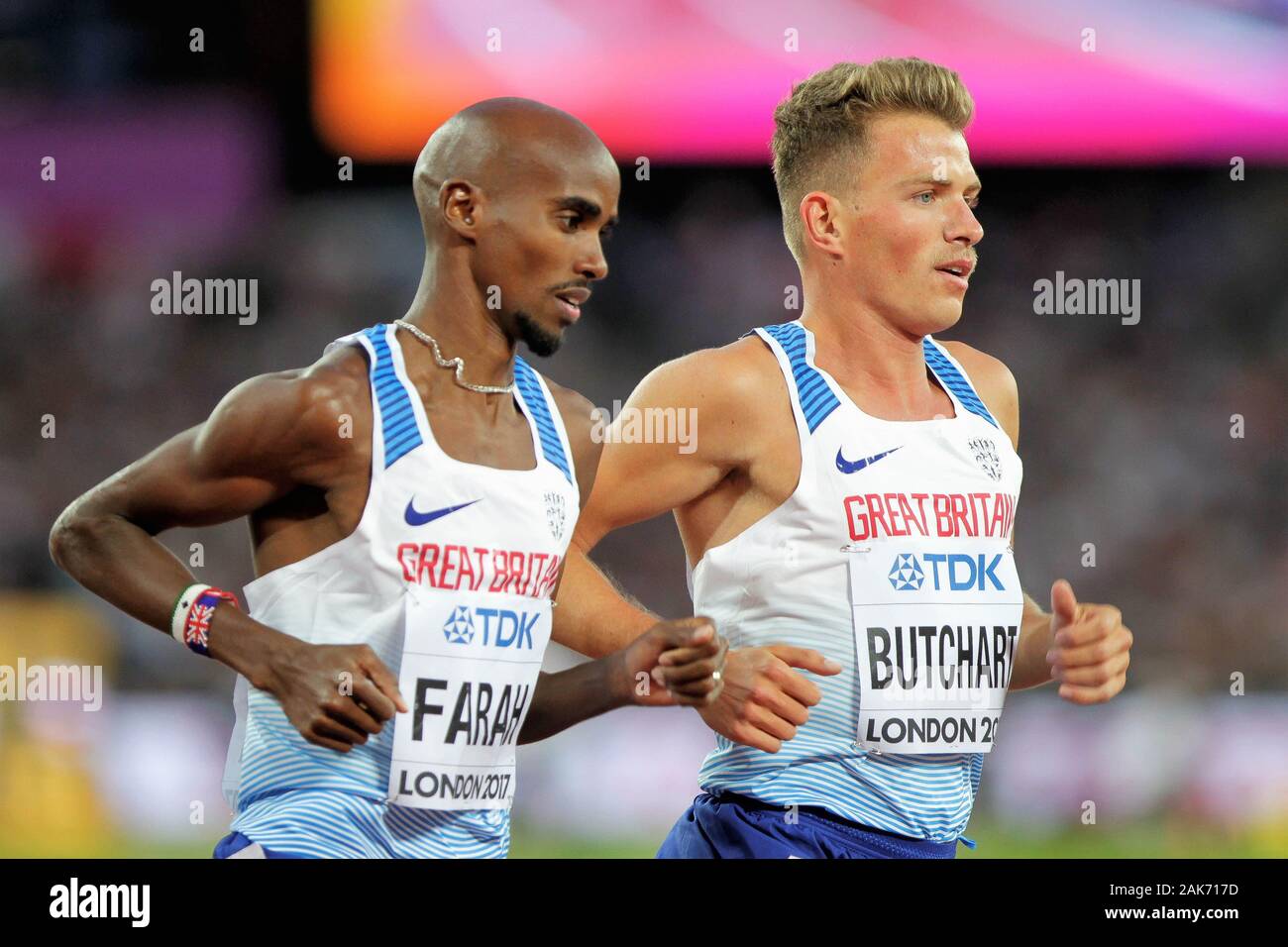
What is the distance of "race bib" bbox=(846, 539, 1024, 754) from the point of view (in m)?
3.77

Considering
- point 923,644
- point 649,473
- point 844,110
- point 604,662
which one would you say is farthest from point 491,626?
point 844,110

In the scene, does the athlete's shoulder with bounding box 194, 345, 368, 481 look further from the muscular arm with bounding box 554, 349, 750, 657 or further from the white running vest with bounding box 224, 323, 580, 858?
the muscular arm with bounding box 554, 349, 750, 657

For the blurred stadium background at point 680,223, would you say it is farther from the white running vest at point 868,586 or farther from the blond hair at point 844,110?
the white running vest at point 868,586

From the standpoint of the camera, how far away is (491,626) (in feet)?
10.9

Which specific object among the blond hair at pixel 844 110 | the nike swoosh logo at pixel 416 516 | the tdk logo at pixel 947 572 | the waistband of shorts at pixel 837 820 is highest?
the blond hair at pixel 844 110

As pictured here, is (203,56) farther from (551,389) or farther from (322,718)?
(322,718)

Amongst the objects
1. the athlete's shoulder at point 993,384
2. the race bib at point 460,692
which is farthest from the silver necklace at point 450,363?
the athlete's shoulder at point 993,384

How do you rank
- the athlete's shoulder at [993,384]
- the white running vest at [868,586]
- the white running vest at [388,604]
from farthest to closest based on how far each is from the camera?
the athlete's shoulder at [993,384]
the white running vest at [868,586]
the white running vest at [388,604]

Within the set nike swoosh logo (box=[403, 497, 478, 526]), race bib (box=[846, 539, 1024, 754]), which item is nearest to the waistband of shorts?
race bib (box=[846, 539, 1024, 754])

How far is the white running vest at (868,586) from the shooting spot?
3785 mm

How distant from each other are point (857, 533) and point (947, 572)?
0.24 m

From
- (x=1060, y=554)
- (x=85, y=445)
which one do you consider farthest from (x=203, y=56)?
(x=1060, y=554)

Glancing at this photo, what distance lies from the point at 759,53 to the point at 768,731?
278 inches

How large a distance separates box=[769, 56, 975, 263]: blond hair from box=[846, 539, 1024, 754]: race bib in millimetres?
971
